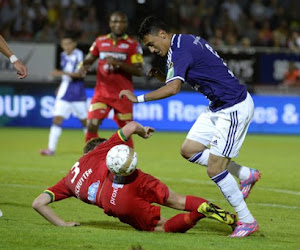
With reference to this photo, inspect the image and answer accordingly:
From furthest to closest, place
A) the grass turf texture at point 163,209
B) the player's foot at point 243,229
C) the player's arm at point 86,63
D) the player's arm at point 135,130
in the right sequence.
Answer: the player's arm at point 86,63, the player's arm at point 135,130, the player's foot at point 243,229, the grass turf texture at point 163,209

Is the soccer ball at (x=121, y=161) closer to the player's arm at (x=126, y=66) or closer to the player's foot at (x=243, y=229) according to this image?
the player's foot at (x=243, y=229)

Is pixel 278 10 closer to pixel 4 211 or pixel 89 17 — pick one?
pixel 89 17

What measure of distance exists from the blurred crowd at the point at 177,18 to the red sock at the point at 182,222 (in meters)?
15.2

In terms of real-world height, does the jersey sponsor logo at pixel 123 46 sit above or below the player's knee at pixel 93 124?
above

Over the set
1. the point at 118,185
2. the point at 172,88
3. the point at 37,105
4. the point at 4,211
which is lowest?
the point at 37,105

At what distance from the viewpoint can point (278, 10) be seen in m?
24.7

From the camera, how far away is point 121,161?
707 centimetres

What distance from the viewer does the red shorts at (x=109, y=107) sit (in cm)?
1325

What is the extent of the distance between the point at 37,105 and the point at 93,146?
13.6 meters

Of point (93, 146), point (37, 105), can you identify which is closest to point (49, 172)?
point (93, 146)

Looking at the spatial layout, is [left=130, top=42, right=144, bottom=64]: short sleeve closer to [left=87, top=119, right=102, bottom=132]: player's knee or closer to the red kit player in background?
the red kit player in background

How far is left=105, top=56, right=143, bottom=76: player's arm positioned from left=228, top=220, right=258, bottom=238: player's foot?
593cm

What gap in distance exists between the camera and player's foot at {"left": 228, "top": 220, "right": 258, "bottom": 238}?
7.30 meters

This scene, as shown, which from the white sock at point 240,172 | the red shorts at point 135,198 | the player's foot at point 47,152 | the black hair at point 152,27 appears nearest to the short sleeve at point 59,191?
the red shorts at point 135,198
